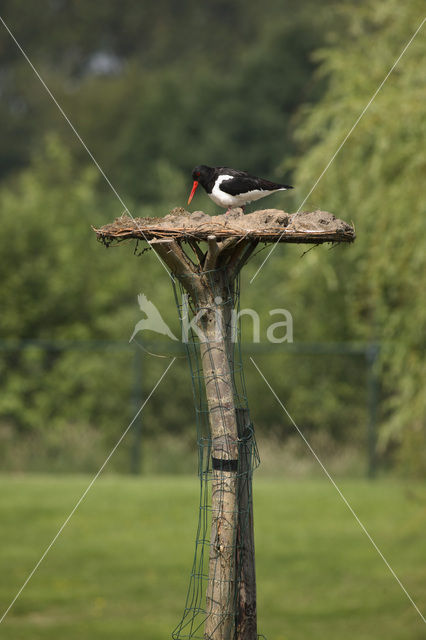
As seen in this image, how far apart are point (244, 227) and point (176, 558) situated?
7144mm

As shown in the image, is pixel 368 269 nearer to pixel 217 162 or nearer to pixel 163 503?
pixel 163 503

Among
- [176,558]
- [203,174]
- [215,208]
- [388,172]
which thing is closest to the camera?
[203,174]

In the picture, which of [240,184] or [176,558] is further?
[176,558]

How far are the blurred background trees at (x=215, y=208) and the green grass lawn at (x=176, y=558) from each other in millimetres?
1203

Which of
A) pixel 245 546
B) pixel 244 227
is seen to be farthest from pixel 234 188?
pixel 245 546

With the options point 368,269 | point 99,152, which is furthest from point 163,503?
point 99,152

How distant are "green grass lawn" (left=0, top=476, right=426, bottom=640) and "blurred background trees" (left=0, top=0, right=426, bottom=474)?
120cm

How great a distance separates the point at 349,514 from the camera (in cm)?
1122

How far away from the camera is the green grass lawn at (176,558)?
7.64 m

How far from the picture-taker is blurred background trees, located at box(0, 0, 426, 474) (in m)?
7.53

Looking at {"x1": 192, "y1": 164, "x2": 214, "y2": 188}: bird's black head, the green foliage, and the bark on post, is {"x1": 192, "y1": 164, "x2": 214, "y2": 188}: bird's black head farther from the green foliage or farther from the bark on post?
the green foliage

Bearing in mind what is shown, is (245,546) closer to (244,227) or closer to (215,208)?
(244,227)

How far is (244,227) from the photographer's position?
3.11 m

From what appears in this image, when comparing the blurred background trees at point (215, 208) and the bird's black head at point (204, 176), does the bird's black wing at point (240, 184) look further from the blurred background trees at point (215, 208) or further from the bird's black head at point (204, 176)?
the blurred background trees at point (215, 208)
